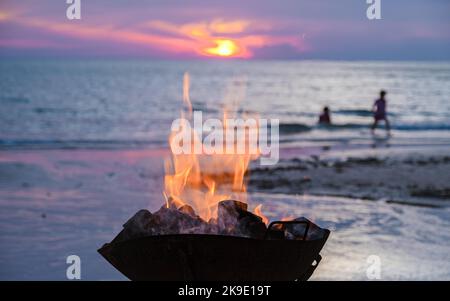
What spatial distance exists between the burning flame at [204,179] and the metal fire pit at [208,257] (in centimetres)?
52

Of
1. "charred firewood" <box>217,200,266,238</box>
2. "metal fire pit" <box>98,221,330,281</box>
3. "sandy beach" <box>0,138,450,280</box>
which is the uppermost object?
"charred firewood" <box>217,200,266,238</box>

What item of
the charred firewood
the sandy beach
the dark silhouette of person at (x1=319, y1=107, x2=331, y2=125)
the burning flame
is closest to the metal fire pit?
the charred firewood

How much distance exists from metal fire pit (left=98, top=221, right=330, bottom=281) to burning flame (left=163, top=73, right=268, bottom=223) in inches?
20.6

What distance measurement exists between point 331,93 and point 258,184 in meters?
40.8

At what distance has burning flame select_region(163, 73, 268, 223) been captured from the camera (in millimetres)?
4793

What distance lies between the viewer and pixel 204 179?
33.9ft

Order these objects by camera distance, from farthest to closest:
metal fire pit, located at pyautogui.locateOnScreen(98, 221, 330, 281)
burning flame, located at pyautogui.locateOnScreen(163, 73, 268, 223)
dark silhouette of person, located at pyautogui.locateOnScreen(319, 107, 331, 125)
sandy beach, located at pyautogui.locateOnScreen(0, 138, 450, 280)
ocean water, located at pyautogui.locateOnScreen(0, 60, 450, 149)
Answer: dark silhouette of person, located at pyautogui.locateOnScreen(319, 107, 331, 125) → ocean water, located at pyautogui.locateOnScreen(0, 60, 450, 149) → sandy beach, located at pyautogui.locateOnScreen(0, 138, 450, 280) → burning flame, located at pyautogui.locateOnScreen(163, 73, 268, 223) → metal fire pit, located at pyautogui.locateOnScreen(98, 221, 330, 281)

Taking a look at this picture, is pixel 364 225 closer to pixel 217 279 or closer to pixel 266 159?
pixel 217 279

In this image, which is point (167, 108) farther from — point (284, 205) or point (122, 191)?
point (284, 205)

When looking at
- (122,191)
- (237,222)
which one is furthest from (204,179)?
(237,222)

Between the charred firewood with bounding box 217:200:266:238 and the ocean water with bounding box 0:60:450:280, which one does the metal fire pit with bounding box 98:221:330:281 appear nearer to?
the charred firewood with bounding box 217:200:266:238

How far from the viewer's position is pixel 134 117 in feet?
101

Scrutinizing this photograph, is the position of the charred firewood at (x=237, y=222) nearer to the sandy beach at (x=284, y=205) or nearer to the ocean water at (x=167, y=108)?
the sandy beach at (x=284, y=205)
